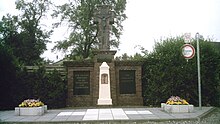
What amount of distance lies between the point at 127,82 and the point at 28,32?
1571 cm

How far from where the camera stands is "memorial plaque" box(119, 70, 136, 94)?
1375 centimetres

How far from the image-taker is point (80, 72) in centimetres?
1377

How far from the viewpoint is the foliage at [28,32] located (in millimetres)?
24281

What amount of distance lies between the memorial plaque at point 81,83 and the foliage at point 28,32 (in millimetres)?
11553

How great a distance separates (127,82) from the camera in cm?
1382

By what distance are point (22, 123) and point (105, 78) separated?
5.65m

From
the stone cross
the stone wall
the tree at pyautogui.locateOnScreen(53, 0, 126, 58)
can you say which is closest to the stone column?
the stone wall

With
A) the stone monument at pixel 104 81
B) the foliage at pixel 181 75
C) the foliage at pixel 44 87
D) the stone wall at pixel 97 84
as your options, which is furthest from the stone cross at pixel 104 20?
the foliage at pixel 44 87

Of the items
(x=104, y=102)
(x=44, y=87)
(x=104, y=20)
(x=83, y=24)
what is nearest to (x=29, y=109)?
(x=44, y=87)

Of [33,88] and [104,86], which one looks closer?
[33,88]

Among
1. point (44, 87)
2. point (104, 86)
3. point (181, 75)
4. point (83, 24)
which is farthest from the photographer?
point (83, 24)

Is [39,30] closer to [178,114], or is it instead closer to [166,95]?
[166,95]

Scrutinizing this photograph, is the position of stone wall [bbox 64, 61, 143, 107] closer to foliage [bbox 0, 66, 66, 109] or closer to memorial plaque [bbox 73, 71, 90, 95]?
memorial plaque [bbox 73, 71, 90, 95]

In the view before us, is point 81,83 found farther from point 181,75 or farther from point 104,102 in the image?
point 181,75
